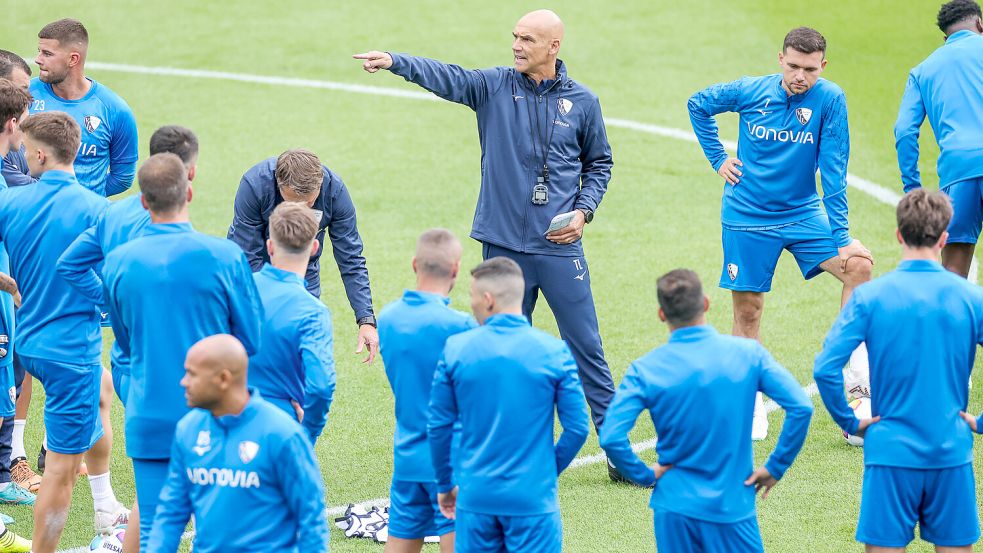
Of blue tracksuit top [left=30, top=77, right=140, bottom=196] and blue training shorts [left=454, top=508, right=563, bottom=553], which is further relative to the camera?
blue tracksuit top [left=30, top=77, right=140, bottom=196]

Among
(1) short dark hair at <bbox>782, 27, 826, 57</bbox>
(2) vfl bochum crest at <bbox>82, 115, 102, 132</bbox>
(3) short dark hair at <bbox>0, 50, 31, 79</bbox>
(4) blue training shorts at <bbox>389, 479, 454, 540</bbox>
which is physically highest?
(1) short dark hair at <bbox>782, 27, 826, 57</bbox>

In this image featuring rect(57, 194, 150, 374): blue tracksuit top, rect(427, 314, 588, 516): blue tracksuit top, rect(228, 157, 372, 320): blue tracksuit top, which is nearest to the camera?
rect(427, 314, 588, 516): blue tracksuit top

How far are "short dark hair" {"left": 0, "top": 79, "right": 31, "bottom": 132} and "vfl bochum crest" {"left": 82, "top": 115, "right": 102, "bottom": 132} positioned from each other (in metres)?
1.33

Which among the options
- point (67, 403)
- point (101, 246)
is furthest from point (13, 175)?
point (101, 246)

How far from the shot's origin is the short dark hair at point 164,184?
5.23 meters

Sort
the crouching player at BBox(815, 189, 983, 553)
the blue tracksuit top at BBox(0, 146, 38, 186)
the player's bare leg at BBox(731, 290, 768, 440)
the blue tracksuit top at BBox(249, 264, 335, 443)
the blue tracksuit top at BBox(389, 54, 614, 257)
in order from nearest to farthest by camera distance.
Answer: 1. the crouching player at BBox(815, 189, 983, 553)
2. the blue tracksuit top at BBox(249, 264, 335, 443)
3. the blue tracksuit top at BBox(0, 146, 38, 186)
4. the blue tracksuit top at BBox(389, 54, 614, 257)
5. the player's bare leg at BBox(731, 290, 768, 440)

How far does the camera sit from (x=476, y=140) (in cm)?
1546

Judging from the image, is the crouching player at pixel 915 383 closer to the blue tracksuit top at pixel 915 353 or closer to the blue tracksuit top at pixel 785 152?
the blue tracksuit top at pixel 915 353

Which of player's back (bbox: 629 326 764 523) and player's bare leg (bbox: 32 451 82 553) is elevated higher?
player's back (bbox: 629 326 764 523)

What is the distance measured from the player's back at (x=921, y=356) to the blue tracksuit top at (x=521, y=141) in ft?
8.68

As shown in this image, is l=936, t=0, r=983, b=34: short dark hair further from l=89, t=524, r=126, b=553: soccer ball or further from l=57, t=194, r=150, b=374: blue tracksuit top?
l=89, t=524, r=126, b=553: soccer ball

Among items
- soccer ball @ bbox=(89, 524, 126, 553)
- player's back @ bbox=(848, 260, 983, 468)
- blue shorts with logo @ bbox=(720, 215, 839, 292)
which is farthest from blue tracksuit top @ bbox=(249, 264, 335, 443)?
blue shorts with logo @ bbox=(720, 215, 839, 292)

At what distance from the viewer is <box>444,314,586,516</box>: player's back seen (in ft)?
16.3

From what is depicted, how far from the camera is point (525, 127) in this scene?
7.57m
